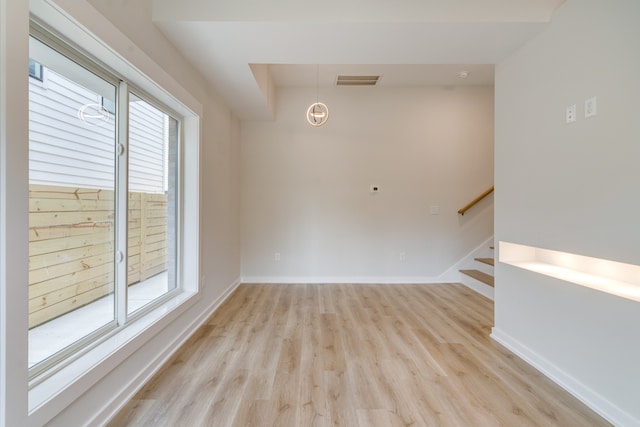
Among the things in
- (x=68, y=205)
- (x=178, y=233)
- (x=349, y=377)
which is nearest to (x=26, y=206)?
(x=68, y=205)

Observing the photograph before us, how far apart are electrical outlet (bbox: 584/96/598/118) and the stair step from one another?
8.11ft

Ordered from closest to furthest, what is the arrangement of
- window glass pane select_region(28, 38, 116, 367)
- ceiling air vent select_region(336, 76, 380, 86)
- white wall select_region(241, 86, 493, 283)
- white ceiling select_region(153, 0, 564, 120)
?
window glass pane select_region(28, 38, 116, 367) < white ceiling select_region(153, 0, 564, 120) < ceiling air vent select_region(336, 76, 380, 86) < white wall select_region(241, 86, 493, 283)

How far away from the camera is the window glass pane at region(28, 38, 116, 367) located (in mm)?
1277

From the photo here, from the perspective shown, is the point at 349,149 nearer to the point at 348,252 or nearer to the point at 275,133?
the point at 275,133

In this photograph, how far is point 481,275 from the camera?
3.95 m

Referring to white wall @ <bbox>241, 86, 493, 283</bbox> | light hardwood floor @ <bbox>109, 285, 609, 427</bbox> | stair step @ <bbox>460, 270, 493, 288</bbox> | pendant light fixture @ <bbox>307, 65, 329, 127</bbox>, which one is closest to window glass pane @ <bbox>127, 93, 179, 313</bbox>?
light hardwood floor @ <bbox>109, 285, 609, 427</bbox>

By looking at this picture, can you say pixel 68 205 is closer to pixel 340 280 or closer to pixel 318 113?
pixel 318 113

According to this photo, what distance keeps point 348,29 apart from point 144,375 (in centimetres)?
283

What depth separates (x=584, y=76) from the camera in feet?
5.61

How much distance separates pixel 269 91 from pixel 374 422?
3753 mm

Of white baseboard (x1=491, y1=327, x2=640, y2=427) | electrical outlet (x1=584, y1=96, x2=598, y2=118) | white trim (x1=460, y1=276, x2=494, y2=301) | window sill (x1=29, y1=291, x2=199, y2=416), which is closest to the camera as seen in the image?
window sill (x1=29, y1=291, x2=199, y2=416)

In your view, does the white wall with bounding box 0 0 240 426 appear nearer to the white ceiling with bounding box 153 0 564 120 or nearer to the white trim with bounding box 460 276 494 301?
the white ceiling with bounding box 153 0 564 120

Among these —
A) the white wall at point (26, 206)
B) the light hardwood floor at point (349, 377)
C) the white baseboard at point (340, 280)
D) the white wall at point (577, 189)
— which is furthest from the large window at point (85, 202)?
the white wall at point (577, 189)

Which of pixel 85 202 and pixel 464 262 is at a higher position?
pixel 85 202
